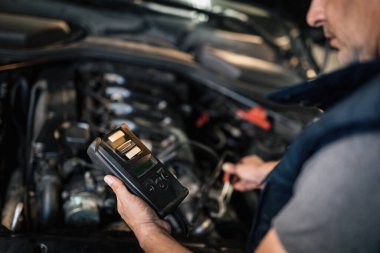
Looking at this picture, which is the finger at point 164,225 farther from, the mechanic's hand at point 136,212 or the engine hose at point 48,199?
the engine hose at point 48,199

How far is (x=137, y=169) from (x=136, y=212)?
0.29ft

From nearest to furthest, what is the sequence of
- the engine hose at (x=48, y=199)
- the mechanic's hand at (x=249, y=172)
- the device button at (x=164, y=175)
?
1. the device button at (x=164, y=175)
2. the engine hose at (x=48, y=199)
3. the mechanic's hand at (x=249, y=172)

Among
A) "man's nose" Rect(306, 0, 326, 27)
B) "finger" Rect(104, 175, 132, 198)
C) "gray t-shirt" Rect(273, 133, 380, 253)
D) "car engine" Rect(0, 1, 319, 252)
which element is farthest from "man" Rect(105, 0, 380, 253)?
"car engine" Rect(0, 1, 319, 252)

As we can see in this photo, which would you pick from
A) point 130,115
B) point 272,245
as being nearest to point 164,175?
point 272,245

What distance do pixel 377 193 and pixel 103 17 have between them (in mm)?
1477

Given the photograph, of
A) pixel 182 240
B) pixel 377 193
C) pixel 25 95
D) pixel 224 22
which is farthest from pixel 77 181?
pixel 224 22

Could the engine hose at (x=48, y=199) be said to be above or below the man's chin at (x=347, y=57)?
below

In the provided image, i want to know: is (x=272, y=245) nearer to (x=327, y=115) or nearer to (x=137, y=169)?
(x=327, y=115)

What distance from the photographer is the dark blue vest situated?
574 mm

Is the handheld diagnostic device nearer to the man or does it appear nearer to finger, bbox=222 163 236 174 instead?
the man

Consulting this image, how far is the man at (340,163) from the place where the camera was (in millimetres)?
569

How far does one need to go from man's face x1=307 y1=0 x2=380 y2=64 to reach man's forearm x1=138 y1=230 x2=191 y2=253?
462 millimetres

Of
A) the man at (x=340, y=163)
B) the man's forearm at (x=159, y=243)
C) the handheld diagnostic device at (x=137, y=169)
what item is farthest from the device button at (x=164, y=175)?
the man at (x=340, y=163)

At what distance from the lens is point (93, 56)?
1532mm
